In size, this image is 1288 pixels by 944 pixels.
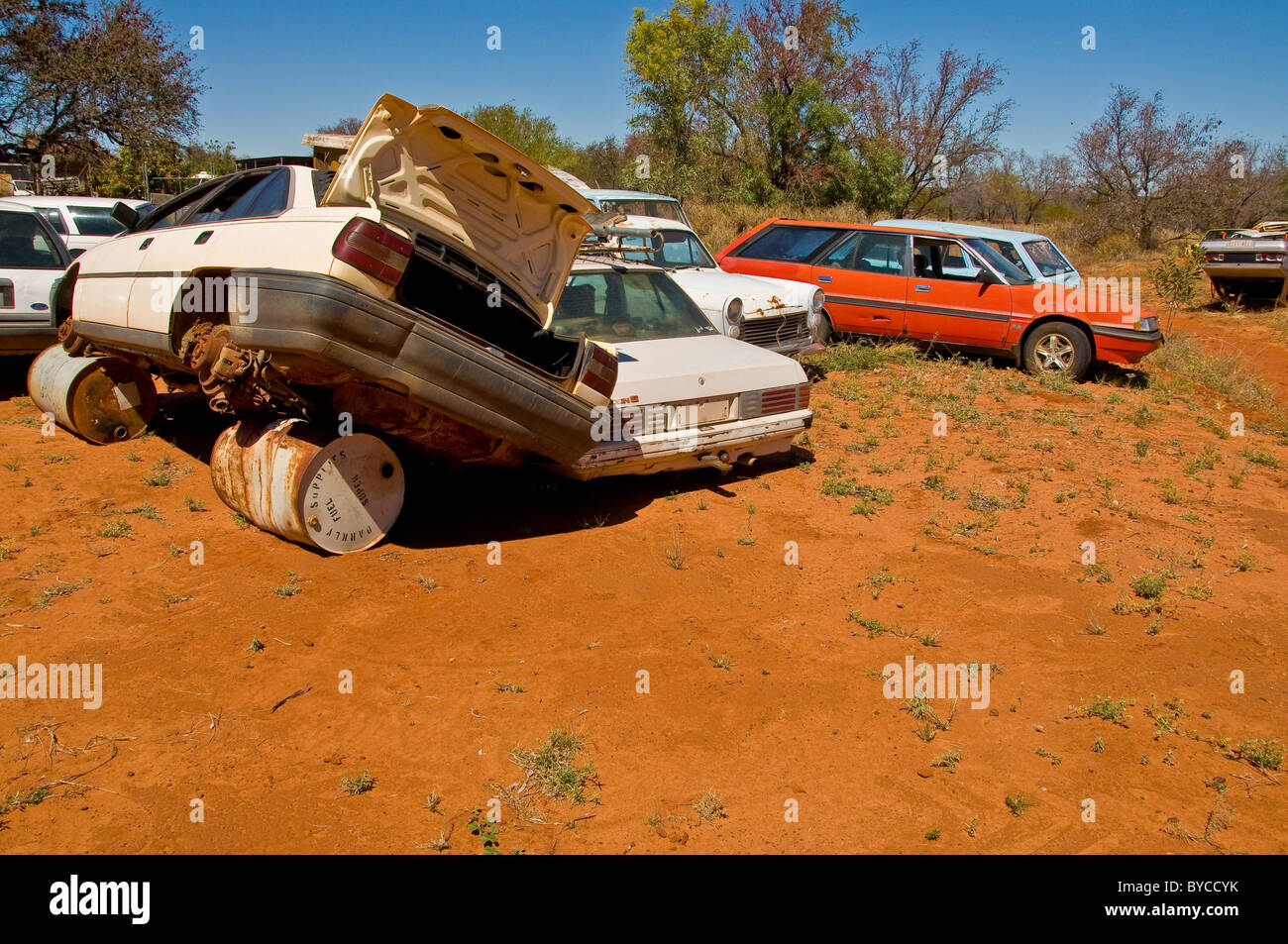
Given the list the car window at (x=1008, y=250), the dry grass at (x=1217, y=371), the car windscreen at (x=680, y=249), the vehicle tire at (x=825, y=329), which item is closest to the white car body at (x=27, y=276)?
the car windscreen at (x=680, y=249)

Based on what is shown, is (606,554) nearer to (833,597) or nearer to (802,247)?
(833,597)

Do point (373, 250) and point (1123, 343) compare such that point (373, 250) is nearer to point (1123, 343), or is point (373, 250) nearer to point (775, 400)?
point (775, 400)

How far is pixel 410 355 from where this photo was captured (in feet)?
15.2

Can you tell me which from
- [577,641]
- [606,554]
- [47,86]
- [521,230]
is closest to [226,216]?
[521,230]

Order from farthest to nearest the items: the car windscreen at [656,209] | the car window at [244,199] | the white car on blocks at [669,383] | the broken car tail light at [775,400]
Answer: the car windscreen at [656,209] < the broken car tail light at [775,400] < the white car on blocks at [669,383] < the car window at [244,199]

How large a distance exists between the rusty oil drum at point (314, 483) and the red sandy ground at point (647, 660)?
0.18 metres

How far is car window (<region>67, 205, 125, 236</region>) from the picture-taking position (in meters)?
12.6

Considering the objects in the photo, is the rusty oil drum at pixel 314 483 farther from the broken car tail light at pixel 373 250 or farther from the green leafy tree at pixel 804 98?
the green leafy tree at pixel 804 98

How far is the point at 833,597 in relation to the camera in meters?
5.24

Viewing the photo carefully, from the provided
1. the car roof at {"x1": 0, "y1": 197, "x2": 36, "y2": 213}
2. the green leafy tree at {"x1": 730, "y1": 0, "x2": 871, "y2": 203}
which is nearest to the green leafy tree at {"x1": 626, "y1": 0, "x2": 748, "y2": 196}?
the green leafy tree at {"x1": 730, "y1": 0, "x2": 871, "y2": 203}

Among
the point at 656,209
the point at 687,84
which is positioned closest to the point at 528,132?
the point at 687,84

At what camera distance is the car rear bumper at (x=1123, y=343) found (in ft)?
33.9

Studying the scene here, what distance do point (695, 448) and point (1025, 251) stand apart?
6.57 meters

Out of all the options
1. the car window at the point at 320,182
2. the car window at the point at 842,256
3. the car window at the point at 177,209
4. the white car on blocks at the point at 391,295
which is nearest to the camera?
the white car on blocks at the point at 391,295
